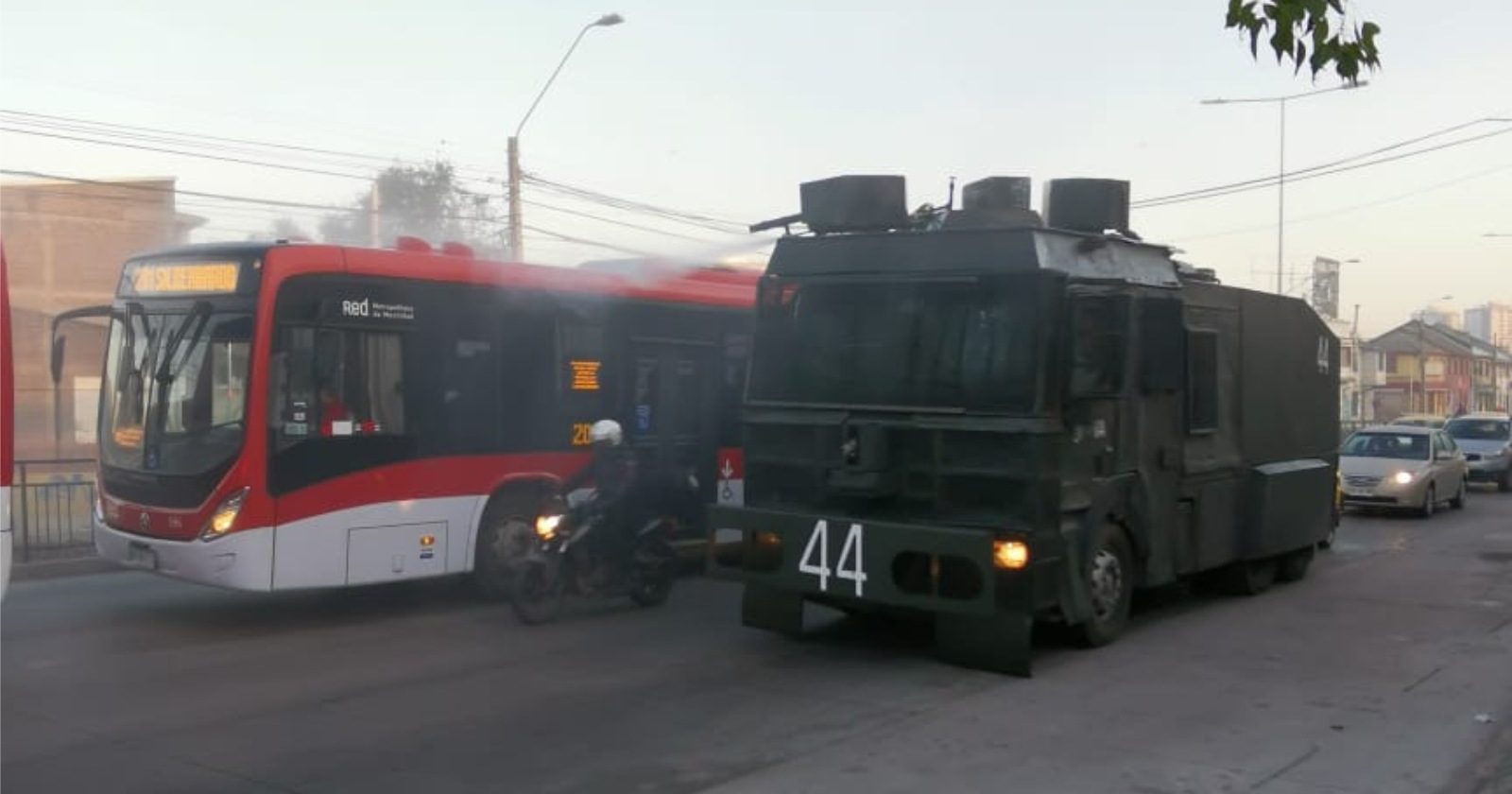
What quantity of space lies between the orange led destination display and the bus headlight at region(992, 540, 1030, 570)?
4.93m

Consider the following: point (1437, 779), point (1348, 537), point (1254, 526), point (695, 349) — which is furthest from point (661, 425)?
point (1348, 537)

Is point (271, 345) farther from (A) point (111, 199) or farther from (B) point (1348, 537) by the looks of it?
(A) point (111, 199)

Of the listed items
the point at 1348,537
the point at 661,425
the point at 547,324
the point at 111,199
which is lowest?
the point at 1348,537

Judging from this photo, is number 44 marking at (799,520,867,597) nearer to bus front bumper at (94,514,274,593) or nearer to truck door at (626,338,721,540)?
truck door at (626,338,721,540)

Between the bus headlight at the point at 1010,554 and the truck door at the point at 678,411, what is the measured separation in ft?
14.9

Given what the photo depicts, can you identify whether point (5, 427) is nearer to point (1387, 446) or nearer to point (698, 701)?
point (698, 701)

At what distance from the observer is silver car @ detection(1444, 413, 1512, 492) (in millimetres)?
27453

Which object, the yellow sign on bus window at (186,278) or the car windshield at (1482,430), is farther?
the car windshield at (1482,430)

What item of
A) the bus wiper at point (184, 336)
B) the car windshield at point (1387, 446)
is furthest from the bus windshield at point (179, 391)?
the car windshield at point (1387, 446)

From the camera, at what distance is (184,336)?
9.73 metres

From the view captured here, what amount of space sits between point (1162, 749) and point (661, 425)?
683cm

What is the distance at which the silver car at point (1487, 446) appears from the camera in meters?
27.5

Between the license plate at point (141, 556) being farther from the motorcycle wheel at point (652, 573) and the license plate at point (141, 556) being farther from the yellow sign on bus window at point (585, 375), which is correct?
the yellow sign on bus window at point (585, 375)

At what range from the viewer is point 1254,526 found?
11539mm
